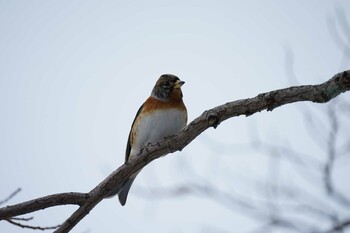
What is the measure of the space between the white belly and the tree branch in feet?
4.71

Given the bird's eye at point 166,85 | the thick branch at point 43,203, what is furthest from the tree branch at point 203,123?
the bird's eye at point 166,85

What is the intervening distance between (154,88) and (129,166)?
Answer: 2620 mm

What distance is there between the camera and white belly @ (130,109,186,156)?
7121 mm

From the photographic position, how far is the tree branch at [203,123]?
15.0ft

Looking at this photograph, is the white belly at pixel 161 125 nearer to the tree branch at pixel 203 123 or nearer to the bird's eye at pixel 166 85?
the bird's eye at pixel 166 85

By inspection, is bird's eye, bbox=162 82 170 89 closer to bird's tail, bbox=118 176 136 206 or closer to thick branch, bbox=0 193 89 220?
bird's tail, bbox=118 176 136 206

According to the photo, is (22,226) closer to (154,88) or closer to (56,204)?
(56,204)

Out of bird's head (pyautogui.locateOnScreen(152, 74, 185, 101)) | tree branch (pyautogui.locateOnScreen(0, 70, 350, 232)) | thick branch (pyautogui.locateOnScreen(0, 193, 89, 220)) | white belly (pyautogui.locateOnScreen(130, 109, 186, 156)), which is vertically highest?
bird's head (pyautogui.locateOnScreen(152, 74, 185, 101))

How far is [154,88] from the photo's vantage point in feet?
26.1

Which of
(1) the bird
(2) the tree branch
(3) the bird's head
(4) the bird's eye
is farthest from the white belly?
(2) the tree branch

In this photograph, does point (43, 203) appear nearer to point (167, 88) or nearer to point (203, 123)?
point (203, 123)

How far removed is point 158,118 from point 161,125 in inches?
4.6

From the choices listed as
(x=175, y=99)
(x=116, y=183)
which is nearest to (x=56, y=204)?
(x=116, y=183)

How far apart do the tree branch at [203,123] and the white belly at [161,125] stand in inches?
56.6
